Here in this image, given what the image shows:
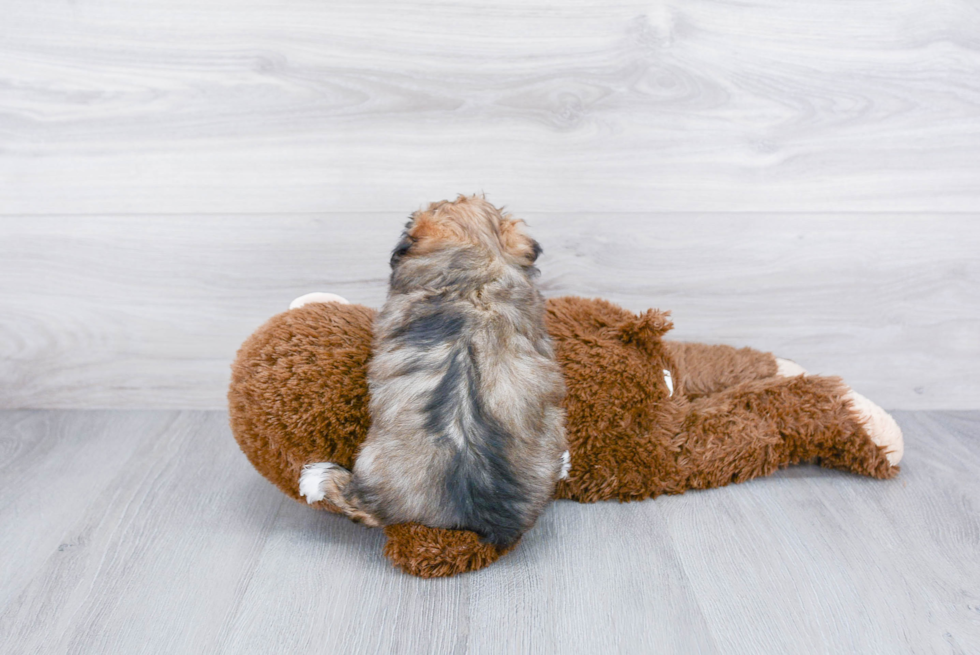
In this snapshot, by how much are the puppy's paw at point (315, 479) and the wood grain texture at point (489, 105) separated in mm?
778

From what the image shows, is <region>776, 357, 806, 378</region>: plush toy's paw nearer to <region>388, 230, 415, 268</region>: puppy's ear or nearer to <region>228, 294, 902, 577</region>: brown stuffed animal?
<region>228, 294, 902, 577</region>: brown stuffed animal

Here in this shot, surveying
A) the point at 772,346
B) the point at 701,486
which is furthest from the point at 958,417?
the point at 701,486

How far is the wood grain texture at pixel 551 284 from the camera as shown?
6.53ft

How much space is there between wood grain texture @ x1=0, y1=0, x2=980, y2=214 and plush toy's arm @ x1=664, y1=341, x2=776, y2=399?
0.40 m

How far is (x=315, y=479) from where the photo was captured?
145 cm

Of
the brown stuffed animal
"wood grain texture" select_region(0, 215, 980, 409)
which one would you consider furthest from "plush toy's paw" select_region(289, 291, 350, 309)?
"wood grain texture" select_region(0, 215, 980, 409)

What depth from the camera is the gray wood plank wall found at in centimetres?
184

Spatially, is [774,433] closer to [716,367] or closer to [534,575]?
[716,367]

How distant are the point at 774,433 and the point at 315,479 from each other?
1.09m

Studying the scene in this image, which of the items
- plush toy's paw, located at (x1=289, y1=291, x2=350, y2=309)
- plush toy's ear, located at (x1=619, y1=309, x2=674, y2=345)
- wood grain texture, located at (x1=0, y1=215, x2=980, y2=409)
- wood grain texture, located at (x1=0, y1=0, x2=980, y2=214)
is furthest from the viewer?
wood grain texture, located at (x1=0, y1=215, x2=980, y2=409)

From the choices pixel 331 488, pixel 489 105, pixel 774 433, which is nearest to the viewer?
pixel 331 488

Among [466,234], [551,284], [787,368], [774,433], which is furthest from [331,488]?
[787,368]

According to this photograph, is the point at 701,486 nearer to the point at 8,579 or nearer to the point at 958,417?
the point at 958,417

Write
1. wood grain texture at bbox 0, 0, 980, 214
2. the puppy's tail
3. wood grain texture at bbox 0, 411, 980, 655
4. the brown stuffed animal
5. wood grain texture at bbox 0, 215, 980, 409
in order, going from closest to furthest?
wood grain texture at bbox 0, 411, 980, 655, the puppy's tail, the brown stuffed animal, wood grain texture at bbox 0, 0, 980, 214, wood grain texture at bbox 0, 215, 980, 409
